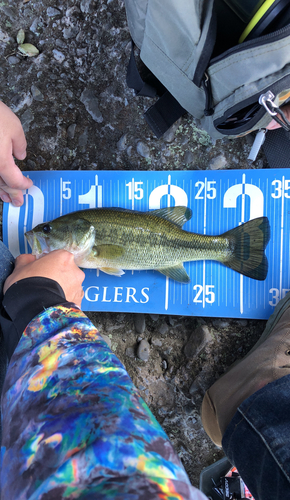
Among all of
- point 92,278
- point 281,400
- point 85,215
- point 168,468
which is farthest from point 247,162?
point 168,468

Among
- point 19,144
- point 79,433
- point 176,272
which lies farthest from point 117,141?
point 79,433

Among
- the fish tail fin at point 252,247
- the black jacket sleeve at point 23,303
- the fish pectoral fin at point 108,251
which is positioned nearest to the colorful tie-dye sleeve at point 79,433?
the black jacket sleeve at point 23,303

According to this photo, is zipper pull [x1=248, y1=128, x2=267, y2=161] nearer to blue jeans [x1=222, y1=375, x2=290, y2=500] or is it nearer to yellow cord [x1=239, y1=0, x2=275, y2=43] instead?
yellow cord [x1=239, y1=0, x2=275, y2=43]

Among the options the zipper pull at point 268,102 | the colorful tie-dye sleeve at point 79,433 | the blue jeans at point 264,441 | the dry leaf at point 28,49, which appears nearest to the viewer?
the colorful tie-dye sleeve at point 79,433

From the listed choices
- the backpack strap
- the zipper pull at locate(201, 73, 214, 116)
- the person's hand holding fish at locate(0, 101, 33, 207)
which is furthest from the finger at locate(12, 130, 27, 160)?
the zipper pull at locate(201, 73, 214, 116)

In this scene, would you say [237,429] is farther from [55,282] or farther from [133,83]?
[133,83]

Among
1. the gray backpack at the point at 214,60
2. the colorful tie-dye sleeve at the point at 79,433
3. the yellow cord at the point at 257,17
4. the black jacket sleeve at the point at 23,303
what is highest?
the yellow cord at the point at 257,17

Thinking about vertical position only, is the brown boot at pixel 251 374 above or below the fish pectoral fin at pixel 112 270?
below

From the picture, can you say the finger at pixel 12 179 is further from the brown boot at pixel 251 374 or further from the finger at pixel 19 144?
the brown boot at pixel 251 374
